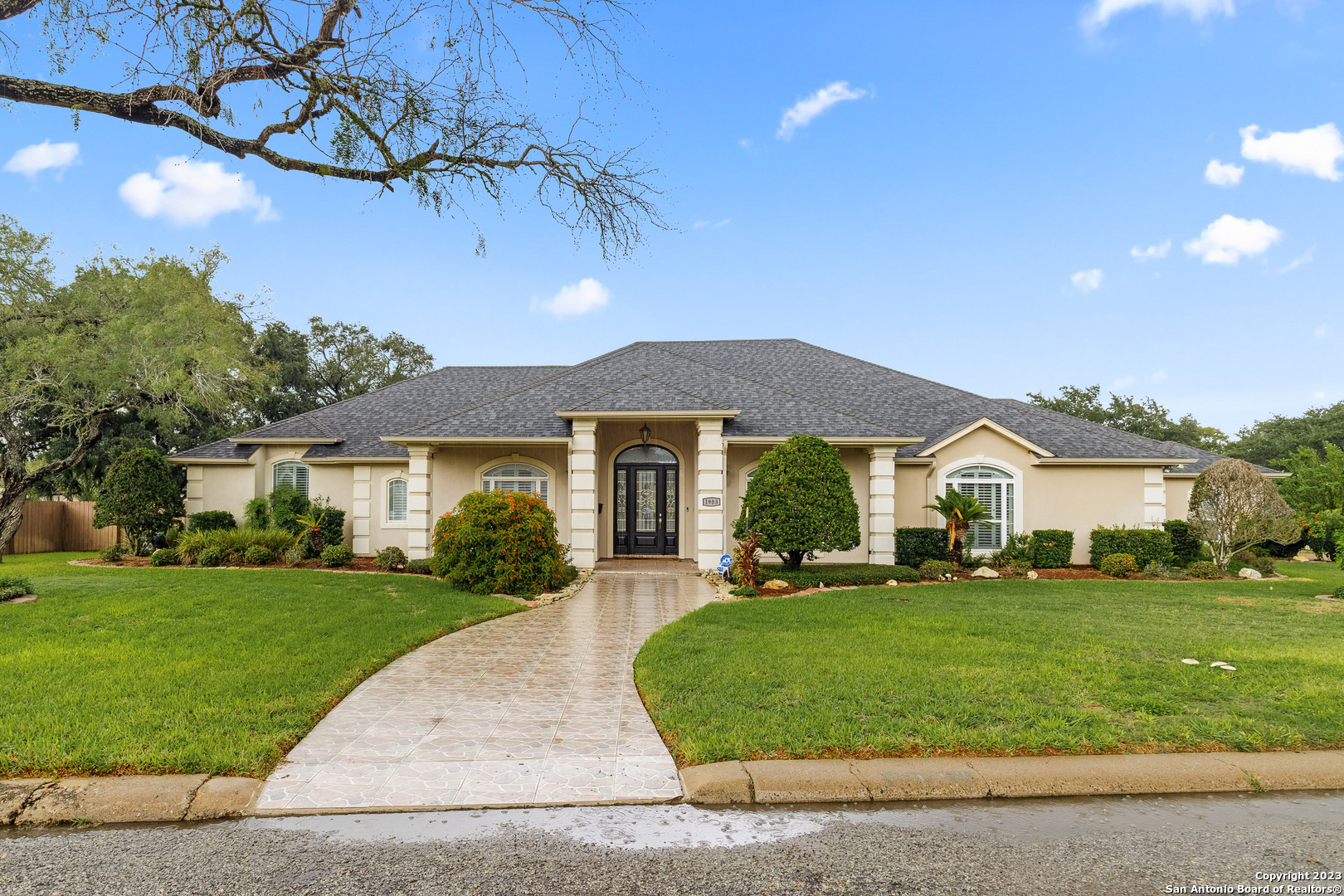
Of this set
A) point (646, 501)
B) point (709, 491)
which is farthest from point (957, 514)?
point (646, 501)

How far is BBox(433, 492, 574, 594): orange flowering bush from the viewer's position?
11992 millimetres

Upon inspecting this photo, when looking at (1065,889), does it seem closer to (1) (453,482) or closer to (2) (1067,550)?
(2) (1067,550)

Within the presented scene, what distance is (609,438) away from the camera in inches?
666

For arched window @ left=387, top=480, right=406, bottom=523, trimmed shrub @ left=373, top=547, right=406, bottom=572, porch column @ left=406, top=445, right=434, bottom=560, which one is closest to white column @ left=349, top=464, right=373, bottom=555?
arched window @ left=387, top=480, right=406, bottom=523

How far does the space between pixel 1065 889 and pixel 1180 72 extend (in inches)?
594

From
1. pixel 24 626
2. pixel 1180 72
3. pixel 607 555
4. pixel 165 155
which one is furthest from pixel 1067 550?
pixel 24 626

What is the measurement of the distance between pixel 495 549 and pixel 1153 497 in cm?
1518

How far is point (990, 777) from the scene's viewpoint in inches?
163

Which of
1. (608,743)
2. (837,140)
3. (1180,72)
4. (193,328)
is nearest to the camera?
(608,743)

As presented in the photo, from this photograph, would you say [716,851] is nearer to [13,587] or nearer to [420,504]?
[13,587]

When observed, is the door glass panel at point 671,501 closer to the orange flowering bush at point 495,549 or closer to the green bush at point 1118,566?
the orange flowering bush at point 495,549

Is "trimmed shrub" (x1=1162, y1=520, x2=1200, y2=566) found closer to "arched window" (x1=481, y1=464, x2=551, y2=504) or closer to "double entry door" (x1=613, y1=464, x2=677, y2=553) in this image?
"double entry door" (x1=613, y1=464, x2=677, y2=553)

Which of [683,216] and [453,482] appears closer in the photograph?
[683,216]

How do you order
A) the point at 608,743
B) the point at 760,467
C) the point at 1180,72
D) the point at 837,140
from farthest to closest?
1. the point at 837,140
2. the point at 760,467
3. the point at 1180,72
4. the point at 608,743
